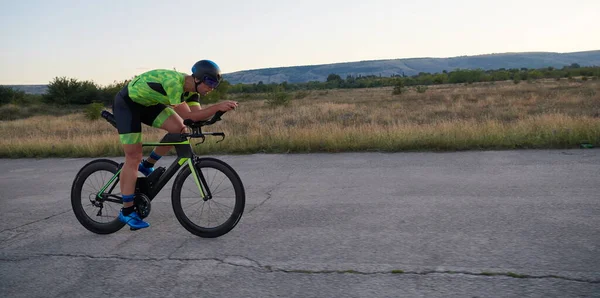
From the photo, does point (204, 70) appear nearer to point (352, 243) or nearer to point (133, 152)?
point (133, 152)

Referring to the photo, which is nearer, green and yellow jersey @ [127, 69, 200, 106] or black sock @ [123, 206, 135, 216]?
green and yellow jersey @ [127, 69, 200, 106]

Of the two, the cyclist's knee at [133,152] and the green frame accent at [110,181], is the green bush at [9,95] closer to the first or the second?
the green frame accent at [110,181]

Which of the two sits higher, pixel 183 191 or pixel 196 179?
pixel 196 179

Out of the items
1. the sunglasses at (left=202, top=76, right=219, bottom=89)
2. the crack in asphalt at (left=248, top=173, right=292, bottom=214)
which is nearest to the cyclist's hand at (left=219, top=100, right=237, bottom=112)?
the sunglasses at (left=202, top=76, right=219, bottom=89)

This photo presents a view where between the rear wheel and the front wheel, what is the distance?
31.5 inches

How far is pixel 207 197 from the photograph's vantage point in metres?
4.48

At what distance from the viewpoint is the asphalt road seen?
323cm

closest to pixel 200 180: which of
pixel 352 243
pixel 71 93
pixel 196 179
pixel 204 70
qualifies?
pixel 196 179

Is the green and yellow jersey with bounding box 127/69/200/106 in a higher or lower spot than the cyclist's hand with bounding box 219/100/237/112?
higher

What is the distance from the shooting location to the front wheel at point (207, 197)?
4383 mm

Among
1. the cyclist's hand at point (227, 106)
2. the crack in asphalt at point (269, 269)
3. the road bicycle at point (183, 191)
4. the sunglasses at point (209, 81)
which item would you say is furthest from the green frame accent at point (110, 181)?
the cyclist's hand at point (227, 106)

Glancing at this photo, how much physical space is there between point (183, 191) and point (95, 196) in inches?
46.2

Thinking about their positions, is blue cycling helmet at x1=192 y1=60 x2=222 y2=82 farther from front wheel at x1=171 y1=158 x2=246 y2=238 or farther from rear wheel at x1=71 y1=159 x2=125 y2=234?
rear wheel at x1=71 y1=159 x2=125 y2=234

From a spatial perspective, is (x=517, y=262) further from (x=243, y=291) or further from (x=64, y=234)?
(x=64, y=234)
